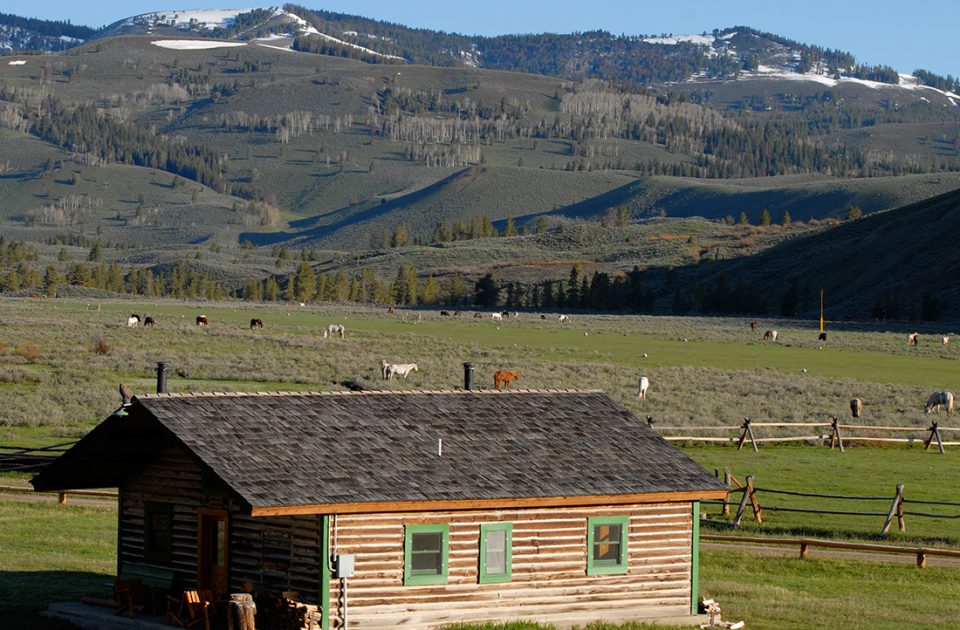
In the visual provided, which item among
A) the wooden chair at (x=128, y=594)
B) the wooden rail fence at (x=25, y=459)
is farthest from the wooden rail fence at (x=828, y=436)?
the wooden chair at (x=128, y=594)

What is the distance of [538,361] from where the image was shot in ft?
240

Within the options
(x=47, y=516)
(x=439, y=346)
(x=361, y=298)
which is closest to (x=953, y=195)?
(x=361, y=298)

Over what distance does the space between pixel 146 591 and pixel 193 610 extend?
1.90 meters

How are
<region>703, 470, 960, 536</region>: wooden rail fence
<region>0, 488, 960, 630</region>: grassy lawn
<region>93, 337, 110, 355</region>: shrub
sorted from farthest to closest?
1. <region>93, 337, 110, 355</region>: shrub
2. <region>703, 470, 960, 536</region>: wooden rail fence
3. <region>0, 488, 960, 630</region>: grassy lawn

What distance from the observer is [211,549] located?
22.7 metres

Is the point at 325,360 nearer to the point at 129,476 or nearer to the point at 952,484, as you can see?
the point at 952,484

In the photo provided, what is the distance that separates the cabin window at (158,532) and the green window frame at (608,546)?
20.3ft

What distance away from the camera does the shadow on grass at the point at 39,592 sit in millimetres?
23453

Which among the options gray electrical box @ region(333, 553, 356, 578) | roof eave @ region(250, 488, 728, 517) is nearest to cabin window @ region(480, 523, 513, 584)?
roof eave @ region(250, 488, 728, 517)

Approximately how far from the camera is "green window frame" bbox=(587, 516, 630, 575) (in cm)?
2331

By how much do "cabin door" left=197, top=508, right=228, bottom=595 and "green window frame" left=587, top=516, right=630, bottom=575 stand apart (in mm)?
5304

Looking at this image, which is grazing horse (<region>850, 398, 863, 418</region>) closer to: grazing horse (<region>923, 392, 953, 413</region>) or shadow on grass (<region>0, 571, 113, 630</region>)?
grazing horse (<region>923, 392, 953, 413</region>)

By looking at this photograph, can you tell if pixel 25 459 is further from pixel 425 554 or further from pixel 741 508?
pixel 425 554

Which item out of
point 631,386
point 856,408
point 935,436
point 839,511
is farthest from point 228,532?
point 631,386
